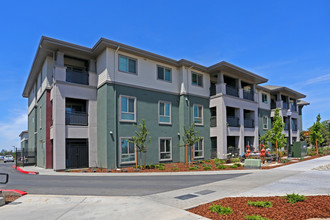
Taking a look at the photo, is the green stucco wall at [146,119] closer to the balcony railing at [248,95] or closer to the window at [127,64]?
the window at [127,64]

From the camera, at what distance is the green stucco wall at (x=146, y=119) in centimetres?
1839

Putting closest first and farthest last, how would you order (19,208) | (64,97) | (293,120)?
1. (19,208)
2. (64,97)
3. (293,120)

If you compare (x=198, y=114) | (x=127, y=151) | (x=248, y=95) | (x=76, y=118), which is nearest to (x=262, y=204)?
(x=127, y=151)

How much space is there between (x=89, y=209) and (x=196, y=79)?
20.0 meters

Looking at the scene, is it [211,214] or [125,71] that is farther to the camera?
[125,71]

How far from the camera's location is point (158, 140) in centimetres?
2133

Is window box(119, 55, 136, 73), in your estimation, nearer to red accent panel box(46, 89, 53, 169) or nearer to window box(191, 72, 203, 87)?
red accent panel box(46, 89, 53, 169)

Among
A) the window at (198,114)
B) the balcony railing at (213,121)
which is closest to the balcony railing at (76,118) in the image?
the window at (198,114)

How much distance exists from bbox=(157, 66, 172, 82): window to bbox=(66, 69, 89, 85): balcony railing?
6633 millimetres

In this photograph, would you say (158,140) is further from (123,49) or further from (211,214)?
(211,214)

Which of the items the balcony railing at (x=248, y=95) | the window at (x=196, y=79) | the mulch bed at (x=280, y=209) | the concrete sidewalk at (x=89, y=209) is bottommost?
the concrete sidewalk at (x=89, y=209)

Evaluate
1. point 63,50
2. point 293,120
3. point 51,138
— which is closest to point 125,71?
point 63,50

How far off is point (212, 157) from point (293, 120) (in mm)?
24259

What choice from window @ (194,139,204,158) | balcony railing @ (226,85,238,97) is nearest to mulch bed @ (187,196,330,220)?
window @ (194,139,204,158)
